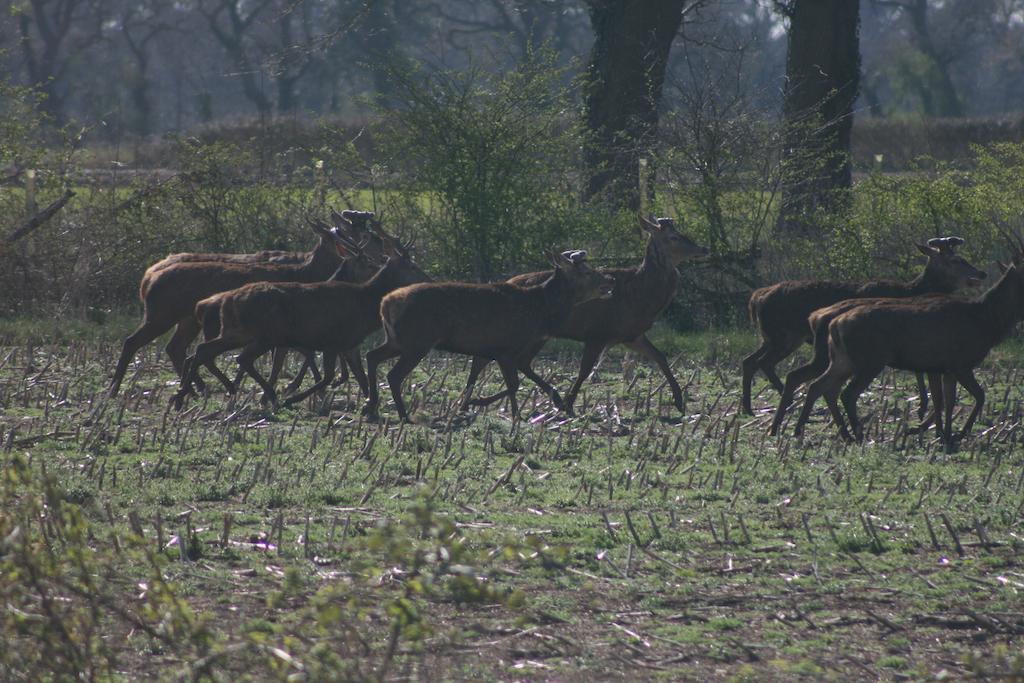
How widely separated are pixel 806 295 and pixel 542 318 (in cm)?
258

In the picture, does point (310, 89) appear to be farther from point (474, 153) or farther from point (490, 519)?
point (490, 519)

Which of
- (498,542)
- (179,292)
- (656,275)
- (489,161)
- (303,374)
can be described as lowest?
(303,374)

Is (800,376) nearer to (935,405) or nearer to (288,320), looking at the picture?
(935,405)

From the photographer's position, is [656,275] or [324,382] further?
[656,275]

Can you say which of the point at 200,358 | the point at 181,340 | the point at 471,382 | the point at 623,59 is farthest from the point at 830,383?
→ the point at 623,59

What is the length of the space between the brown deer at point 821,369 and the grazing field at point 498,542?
29cm

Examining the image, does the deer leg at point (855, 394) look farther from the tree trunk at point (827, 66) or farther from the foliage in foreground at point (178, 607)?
the tree trunk at point (827, 66)

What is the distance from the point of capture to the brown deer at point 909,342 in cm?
1237

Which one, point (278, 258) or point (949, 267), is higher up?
point (949, 267)

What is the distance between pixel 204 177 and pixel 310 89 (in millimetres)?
61127

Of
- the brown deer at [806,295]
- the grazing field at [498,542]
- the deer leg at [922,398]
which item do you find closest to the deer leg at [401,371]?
the grazing field at [498,542]

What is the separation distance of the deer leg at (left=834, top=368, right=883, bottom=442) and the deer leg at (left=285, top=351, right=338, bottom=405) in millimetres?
4793

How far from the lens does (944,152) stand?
3497 cm

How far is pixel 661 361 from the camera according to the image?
1482 cm
